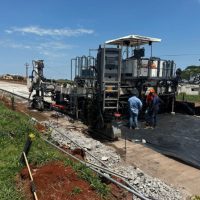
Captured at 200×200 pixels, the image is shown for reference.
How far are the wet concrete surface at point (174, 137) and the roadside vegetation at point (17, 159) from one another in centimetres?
426

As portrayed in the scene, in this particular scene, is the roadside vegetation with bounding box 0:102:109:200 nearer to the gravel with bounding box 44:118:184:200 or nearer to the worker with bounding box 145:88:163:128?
the gravel with bounding box 44:118:184:200

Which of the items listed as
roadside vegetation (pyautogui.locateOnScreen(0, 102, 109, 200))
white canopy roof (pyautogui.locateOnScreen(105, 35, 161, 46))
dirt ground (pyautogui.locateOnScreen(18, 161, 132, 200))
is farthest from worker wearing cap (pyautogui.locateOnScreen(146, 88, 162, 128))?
dirt ground (pyautogui.locateOnScreen(18, 161, 132, 200))

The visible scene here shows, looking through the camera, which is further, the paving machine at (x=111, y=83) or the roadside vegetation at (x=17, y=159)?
the paving machine at (x=111, y=83)

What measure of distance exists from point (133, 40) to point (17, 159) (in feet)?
39.3

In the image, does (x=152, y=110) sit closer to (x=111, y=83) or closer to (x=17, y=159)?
(x=111, y=83)

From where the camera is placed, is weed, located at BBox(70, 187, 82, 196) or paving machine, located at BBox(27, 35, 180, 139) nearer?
weed, located at BBox(70, 187, 82, 196)

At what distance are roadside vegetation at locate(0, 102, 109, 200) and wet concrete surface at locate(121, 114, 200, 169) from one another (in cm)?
426

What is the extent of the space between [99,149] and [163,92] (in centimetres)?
920

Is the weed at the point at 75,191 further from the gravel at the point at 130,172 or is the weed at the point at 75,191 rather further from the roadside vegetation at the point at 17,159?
the gravel at the point at 130,172

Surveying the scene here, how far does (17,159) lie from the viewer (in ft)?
25.1

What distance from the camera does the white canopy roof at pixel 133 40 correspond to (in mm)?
17562

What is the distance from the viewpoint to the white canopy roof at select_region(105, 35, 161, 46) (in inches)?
691

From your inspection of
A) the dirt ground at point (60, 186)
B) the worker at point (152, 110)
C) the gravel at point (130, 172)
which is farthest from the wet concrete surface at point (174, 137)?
the dirt ground at point (60, 186)

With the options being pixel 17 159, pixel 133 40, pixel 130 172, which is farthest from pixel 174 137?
pixel 17 159
